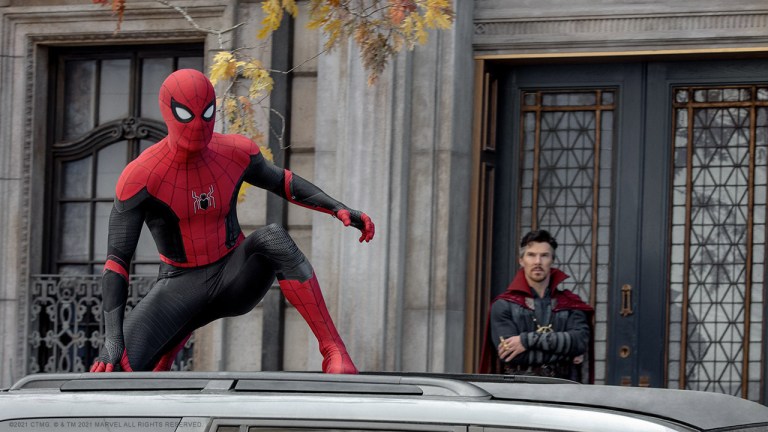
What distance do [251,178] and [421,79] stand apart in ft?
14.4

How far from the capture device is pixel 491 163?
39.1ft

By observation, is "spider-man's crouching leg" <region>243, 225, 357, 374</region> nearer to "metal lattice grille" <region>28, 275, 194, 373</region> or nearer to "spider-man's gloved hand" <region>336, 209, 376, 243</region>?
"spider-man's gloved hand" <region>336, 209, 376, 243</region>

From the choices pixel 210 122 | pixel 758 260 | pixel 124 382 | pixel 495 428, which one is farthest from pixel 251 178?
pixel 758 260

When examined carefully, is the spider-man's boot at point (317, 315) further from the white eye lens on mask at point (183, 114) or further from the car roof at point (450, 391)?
the car roof at point (450, 391)

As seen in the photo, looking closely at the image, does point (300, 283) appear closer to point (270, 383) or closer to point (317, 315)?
point (317, 315)

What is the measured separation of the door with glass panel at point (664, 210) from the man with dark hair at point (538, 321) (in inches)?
101

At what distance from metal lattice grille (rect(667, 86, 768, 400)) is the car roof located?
670cm

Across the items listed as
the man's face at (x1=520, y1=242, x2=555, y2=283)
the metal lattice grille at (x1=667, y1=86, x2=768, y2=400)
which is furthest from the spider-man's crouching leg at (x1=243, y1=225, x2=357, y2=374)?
the metal lattice grille at (x1=667, y1=86, x2=768, y2=400)

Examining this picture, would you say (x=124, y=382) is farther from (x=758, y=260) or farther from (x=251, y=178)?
(x=758, y=260)

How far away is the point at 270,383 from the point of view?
4.86 m

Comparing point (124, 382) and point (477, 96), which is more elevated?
point (477, 96)

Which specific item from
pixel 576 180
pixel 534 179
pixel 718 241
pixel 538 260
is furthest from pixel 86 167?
pixel 538 260

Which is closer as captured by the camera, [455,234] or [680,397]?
[680,397]

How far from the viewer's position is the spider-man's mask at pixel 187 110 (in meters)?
7.03
